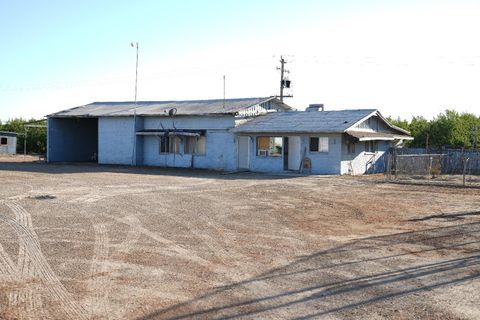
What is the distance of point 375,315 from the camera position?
566 centimetres

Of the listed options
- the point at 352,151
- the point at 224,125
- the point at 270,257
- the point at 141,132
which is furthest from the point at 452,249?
the point at 141,132

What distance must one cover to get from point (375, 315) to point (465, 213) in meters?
9.00

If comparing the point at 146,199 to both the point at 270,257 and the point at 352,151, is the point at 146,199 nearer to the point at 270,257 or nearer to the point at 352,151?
the point at 270,257

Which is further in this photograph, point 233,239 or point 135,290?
point 233,239

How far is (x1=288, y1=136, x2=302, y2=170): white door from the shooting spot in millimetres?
29016

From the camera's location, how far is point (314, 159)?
2803cm

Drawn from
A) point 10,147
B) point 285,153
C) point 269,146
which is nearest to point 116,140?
point 269,146

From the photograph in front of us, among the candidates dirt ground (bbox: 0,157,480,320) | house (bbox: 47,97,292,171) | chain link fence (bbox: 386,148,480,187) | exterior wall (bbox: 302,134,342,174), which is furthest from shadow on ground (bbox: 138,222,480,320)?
house (bbox: 47,97,292,171)

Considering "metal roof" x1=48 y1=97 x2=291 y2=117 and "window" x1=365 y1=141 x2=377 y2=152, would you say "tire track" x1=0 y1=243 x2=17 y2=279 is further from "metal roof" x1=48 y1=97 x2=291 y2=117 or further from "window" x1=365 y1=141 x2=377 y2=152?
"window" x1=365 y1=141 x2=377 y2=152

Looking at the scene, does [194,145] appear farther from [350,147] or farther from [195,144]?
[350,147]

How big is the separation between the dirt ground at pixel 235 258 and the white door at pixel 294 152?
43.1ft

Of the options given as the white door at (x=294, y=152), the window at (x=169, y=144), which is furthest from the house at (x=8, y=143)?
the white door at (x=294, y=152)

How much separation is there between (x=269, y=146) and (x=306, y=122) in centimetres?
253

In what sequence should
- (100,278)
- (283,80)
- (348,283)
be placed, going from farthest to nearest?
(283,80) < (100,278) < (348,283)
